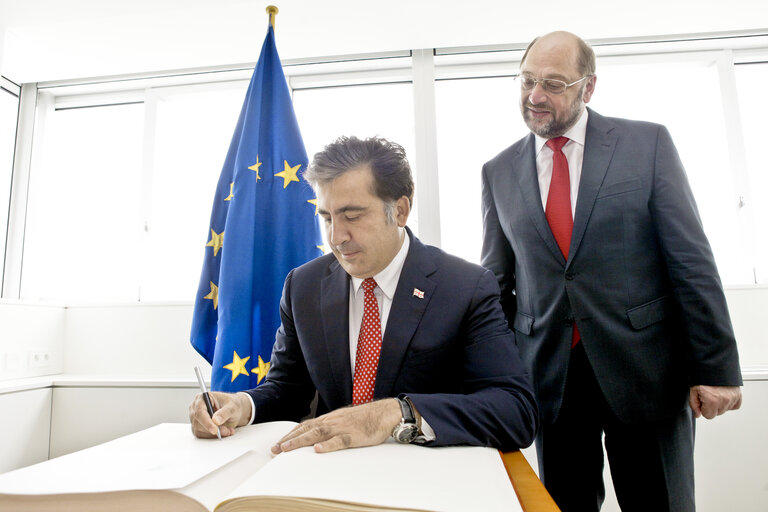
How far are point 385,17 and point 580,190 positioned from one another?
1.61 meters

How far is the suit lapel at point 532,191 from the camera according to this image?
1.33 meters

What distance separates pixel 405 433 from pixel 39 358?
8.56 feet

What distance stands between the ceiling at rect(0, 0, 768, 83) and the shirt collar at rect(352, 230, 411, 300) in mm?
1610

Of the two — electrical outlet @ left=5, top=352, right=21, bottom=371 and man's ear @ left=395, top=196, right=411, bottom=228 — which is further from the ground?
man's ear @ left=395, top=196, right=411, bottom=228

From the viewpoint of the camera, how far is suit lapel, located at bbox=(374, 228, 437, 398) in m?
1.08

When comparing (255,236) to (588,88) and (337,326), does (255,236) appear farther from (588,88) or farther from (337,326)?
(588,88)

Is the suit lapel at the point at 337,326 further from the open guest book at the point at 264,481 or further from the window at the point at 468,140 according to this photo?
the window at the point at 468,140

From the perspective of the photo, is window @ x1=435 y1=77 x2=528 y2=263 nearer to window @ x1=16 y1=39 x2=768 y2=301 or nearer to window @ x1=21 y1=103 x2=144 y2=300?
window @ x1=16 y1=39 x2=768 y2=301

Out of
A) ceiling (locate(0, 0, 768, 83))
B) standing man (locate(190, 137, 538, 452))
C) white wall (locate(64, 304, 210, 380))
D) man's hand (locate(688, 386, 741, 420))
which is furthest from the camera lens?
white wall (locate(64, 304, 210, 380))

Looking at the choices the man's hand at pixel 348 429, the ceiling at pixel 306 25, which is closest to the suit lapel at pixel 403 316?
the man's hand at pixel 348 429

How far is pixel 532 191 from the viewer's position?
1400mm

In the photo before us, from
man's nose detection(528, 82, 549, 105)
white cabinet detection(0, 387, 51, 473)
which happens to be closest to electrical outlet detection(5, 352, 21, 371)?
white cabinet detection(0, 387, 51, 473)

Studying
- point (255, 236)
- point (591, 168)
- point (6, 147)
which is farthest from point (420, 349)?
point (6, 147)

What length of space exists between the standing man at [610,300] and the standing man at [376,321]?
10.8 inches
